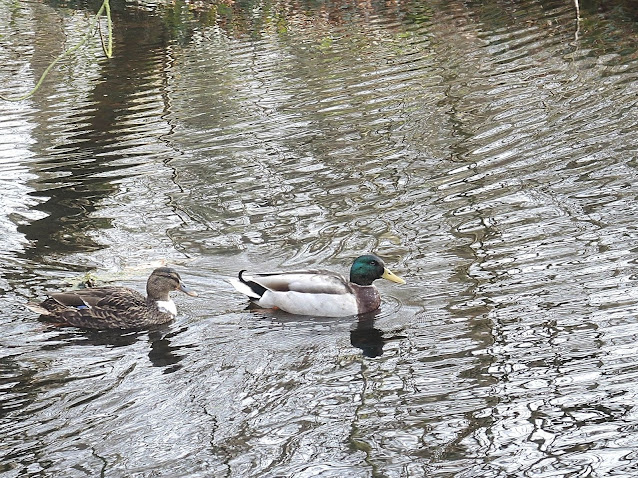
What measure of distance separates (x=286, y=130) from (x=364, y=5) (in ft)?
32.5

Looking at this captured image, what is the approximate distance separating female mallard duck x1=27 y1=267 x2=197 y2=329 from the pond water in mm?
108

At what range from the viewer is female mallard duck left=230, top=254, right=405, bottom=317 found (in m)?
7.90

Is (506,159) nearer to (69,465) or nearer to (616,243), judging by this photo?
(616,243)

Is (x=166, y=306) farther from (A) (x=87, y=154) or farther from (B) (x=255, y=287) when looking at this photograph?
(A) (x=87, y=154)

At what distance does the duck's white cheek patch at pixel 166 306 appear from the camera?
7772mm

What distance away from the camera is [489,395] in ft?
20.5

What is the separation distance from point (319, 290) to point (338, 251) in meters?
0.99

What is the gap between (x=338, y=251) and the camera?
885 centimetres

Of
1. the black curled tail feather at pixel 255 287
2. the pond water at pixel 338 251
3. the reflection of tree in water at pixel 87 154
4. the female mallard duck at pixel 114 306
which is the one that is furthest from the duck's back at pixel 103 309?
the reflection of tree in water at pixel 87 154

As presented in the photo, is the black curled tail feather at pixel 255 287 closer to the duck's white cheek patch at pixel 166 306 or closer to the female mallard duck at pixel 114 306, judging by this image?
the female mallard duck at pixel 114 306

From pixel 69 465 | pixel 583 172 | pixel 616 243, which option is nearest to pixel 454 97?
pixel 583 172

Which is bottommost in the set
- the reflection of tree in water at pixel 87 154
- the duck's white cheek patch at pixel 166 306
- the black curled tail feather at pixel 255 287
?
the duck's white cheek patch at pixel 166 306

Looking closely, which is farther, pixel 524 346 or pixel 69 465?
pixel 524 346

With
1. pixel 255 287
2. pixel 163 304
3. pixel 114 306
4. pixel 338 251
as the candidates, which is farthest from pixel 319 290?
pixel 114 306
